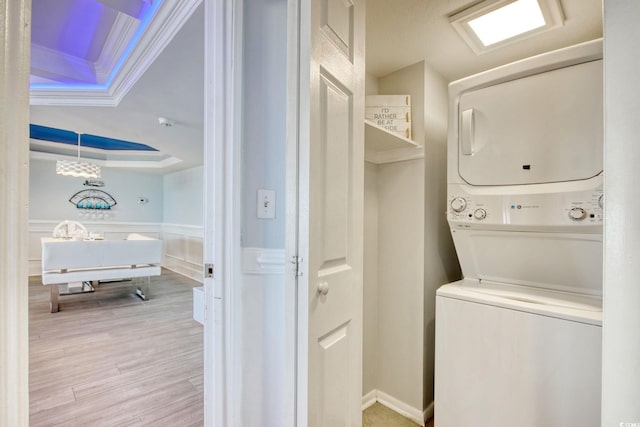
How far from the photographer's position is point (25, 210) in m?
0.47

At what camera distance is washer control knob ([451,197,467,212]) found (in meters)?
1.38

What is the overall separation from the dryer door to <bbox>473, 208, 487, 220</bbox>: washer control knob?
0.13 metres

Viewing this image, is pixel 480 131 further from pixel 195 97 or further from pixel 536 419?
pixel 195 97

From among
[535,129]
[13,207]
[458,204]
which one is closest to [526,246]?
[458,204]

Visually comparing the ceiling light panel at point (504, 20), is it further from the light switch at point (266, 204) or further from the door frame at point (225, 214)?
the light switch at point (266, 204)

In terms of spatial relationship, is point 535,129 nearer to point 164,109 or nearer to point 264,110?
point 264,110

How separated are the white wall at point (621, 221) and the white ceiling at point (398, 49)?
1.00m

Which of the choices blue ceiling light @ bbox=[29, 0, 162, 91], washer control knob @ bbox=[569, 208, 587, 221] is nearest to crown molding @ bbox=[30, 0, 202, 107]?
blue ceiling light @ bbox=[29, 0, 162, 91]

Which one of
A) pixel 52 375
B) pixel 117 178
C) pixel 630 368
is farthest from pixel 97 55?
pixel 117 178

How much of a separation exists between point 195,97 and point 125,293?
3.44 m

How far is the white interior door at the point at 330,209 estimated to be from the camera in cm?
81

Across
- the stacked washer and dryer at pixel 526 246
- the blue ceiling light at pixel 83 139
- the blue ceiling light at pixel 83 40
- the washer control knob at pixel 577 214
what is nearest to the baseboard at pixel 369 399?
the stacked washer and dryer at pixel 526 246

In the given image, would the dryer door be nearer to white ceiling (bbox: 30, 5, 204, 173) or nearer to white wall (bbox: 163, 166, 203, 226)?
white ceiling (bbox: 30, 5, 204, 173)

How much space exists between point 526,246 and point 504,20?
1.11 meters
